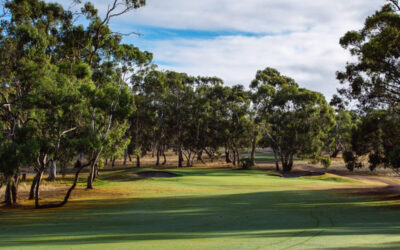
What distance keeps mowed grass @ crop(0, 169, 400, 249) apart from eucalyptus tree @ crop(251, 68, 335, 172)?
31756 mm

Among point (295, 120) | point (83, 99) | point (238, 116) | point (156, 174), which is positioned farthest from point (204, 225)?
point (238, 116)

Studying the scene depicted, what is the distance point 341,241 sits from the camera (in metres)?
10.3

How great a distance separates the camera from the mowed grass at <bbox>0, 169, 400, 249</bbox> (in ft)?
34.4

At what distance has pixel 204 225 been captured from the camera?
14.3 m

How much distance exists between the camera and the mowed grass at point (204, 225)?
413 inches

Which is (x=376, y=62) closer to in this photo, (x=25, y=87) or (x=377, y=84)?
(x=377, y=84)

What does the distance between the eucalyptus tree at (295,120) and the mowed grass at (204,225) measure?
104ft

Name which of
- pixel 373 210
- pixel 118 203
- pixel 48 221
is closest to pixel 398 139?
pixel 373 210

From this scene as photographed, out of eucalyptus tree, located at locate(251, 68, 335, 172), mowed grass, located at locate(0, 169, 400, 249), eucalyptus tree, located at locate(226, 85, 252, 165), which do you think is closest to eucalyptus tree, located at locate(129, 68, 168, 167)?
eucalyptus tree, located at locate(226, 85, 252, 165)

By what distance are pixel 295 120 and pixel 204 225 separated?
1689 inches

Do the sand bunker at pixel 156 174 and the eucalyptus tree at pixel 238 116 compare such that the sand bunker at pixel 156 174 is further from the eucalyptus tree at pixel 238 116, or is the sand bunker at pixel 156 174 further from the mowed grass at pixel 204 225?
the mowed grass at pixel 204 225

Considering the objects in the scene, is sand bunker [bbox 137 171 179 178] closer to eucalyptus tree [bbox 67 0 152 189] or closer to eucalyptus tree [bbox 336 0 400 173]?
eucalyptus tree [bbox 67 0 152 189]

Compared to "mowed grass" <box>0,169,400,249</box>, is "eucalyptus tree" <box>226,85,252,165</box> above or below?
above

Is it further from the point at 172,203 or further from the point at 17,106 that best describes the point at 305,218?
the point at 17,106
